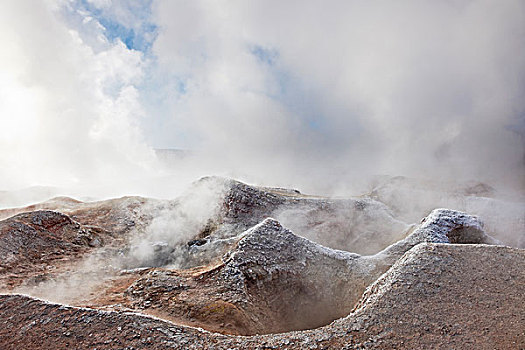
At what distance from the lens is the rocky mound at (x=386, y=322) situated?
768cm

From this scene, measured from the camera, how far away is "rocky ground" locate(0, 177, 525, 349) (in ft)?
26.8

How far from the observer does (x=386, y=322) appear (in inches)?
323

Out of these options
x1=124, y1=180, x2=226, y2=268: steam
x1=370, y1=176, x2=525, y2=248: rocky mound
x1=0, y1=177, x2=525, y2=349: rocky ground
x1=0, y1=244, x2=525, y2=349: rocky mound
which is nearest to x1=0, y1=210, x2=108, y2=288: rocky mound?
x1=0, y1=177, x2=525, y2=349: rocky ground

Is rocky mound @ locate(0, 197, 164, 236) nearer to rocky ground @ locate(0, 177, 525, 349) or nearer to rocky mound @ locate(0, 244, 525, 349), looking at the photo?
rocky ground @ locate(0, 177, 525, 349)

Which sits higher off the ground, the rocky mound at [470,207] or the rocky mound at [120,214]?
the rocky mound at [470,207]

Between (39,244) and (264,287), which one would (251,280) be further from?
(39,244)

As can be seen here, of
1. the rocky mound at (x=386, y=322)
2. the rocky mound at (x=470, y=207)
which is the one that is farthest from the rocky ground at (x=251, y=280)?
the rocky mound at (x=470, y=207)

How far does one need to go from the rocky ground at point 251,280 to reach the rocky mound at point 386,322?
1.3 inches

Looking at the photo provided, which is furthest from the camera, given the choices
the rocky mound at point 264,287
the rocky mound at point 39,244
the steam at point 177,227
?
the steam at point 177,227

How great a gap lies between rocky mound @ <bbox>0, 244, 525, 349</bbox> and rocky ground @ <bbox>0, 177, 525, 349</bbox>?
0.03 meters

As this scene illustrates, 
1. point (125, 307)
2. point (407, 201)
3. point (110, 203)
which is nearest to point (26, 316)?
point (125, 307)

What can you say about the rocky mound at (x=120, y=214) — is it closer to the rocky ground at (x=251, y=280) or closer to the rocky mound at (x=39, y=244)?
the rocky ground at (x=251, y=280)


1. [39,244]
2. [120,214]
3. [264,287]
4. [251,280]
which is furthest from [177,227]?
[264,287]

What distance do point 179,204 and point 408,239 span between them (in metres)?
16.3
